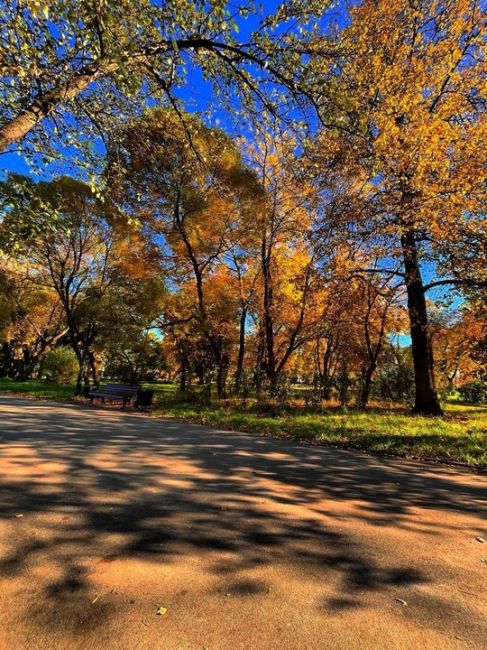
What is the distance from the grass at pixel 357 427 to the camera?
7570 millimetres

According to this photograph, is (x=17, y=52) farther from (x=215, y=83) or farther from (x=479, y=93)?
(x=479, y=93)

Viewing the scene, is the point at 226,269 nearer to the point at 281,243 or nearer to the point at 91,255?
the point at 281,243

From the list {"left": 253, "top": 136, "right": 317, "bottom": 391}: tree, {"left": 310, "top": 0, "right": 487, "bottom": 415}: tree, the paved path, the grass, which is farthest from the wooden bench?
{"left": 310, "top": 0, "right": 487, "bottom": 415}: tree

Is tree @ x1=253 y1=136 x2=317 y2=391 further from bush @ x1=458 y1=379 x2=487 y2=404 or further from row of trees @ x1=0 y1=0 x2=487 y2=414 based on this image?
bush @ x1=458 y1=379 x2=487 y2=404

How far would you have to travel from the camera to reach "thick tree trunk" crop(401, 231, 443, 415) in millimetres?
12469

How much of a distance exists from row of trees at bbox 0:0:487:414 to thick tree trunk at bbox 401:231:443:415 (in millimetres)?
52

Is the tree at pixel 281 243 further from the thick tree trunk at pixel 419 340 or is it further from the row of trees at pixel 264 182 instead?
the thick tree trunk at pixel 419 340

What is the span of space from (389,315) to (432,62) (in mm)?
12808

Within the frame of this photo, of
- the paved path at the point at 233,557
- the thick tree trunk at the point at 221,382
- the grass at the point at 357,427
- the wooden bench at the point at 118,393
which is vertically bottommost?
the paved path at the point at 233,557

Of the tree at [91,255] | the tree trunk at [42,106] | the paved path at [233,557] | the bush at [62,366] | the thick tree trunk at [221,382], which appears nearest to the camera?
the paved path at [233,557]

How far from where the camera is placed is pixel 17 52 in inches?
154

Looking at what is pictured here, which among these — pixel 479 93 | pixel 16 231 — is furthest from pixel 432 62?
pixel 16 231

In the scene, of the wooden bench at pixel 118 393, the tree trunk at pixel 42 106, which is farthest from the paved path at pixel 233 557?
the wooden bench at pixel 118 393

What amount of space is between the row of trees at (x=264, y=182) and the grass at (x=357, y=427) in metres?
2.02
